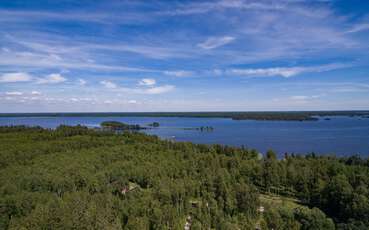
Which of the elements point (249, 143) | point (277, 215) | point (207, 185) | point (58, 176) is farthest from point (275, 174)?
point (249, 143)

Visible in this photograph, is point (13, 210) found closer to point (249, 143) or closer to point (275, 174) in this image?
point (275, 174)

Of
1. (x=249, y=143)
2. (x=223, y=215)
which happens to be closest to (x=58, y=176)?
(x=223, y=215)

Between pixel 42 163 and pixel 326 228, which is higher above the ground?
pixel 42 163

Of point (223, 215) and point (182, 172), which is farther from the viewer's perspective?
point (182, 172)

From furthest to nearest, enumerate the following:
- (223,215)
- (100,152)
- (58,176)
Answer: (100,152) < (58,176) < (223,215)

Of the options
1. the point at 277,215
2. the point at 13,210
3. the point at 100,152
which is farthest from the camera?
the point at 100,152

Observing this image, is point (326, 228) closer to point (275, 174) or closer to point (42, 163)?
point (275, 174)
